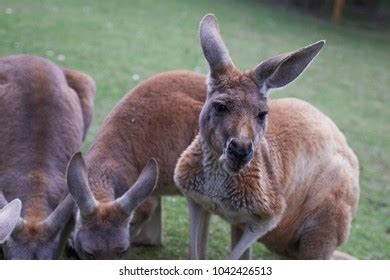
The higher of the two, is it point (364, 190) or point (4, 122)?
point (4, 122)

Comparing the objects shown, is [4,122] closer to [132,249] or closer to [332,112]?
[132,249]

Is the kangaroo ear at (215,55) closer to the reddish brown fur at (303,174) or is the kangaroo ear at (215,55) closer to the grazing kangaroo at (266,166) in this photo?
the grazing kangaroo at (266,166)

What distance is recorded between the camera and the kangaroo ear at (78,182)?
3.32 m

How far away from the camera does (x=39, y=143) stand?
4062 mm

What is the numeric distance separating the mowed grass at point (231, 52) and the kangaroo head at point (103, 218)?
922 millimetres

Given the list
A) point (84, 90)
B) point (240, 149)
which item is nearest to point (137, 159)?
point (84, 90)

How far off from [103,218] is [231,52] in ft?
20.9

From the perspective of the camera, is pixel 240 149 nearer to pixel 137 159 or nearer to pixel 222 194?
pixel 222 194

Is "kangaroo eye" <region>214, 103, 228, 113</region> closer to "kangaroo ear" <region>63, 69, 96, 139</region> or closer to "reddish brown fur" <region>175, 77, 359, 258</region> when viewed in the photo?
"reddish brown fur" <region>175, 77, 359, 258</region>

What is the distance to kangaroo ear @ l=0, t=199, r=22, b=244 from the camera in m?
2.98

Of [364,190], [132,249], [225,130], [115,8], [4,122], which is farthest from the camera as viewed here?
[115,8]

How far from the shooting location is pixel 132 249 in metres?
4.48
